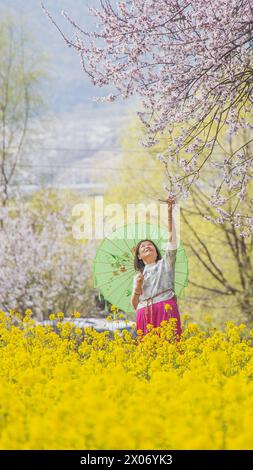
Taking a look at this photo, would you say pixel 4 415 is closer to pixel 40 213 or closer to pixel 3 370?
pixel 3 370

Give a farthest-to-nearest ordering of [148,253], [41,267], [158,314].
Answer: [41,267]
[148,253]
[158,314]

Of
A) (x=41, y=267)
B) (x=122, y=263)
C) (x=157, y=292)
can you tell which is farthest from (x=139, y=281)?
(x=41, y=267)

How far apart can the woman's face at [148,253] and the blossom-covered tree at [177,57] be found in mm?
1392

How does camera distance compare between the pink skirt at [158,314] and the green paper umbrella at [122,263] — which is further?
the green paper umbrella at [122,263]

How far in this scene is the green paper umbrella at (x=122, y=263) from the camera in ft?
27.3

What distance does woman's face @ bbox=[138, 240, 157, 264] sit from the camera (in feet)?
24.0

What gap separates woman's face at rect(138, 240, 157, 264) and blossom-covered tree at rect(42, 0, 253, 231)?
139 cm

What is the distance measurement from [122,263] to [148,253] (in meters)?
1.08

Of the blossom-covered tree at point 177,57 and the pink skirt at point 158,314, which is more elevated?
the blossom-covered tree at point 177,57

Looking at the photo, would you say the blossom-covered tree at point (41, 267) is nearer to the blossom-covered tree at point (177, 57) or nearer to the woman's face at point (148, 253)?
the woman's face at point (148, 253)

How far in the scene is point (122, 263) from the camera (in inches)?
329
